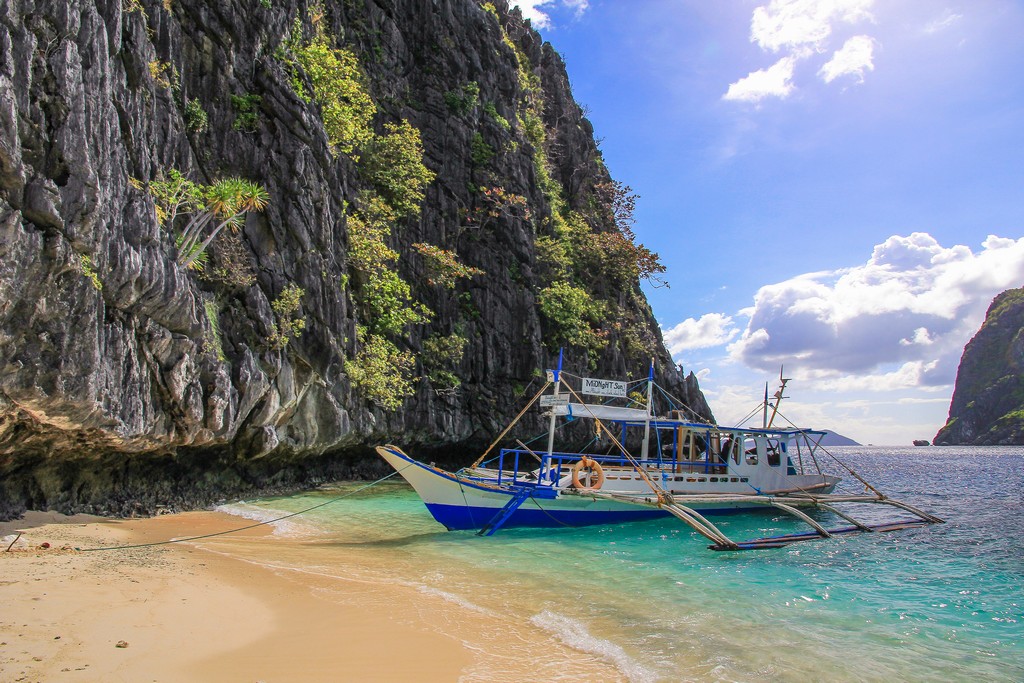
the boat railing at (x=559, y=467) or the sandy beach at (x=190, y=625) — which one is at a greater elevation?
the boat railing at (x=559, y=467)

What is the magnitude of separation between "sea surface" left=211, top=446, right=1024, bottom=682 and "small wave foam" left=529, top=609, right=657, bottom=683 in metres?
0.03

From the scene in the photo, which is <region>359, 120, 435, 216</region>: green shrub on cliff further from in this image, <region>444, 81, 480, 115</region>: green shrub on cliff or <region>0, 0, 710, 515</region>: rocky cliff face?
<region>444, 81, 480, 115</region>: green shrub on cliff

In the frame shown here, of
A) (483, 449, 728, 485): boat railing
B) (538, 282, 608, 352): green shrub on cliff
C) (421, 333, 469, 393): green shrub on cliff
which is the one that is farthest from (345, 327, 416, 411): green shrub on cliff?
(538, 282, 608, 352): green shrub on cliff

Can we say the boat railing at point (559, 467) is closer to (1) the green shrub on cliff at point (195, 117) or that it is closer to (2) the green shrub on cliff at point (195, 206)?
(2) the green shrub on cliff at point (195, 206)

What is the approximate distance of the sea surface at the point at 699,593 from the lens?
24.4ft

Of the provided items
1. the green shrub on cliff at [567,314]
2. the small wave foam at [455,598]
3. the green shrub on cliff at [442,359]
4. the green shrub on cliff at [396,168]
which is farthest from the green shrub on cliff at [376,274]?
the small wave foam at [455,598]

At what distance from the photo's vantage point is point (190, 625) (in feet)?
23.1

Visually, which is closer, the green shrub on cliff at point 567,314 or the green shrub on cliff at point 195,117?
the green shrub on cliff at point 195,117

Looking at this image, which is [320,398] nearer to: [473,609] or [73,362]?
[73,362]

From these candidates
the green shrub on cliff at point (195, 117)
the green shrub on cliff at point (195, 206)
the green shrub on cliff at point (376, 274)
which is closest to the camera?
the green shrub on cliff at point (195, 206)

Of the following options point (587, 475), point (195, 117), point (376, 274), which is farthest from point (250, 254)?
point (587, 475)

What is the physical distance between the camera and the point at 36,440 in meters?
11.7

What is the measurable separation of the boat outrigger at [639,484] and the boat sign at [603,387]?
0.04 metres

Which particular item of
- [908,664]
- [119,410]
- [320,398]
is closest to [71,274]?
[119,410]
